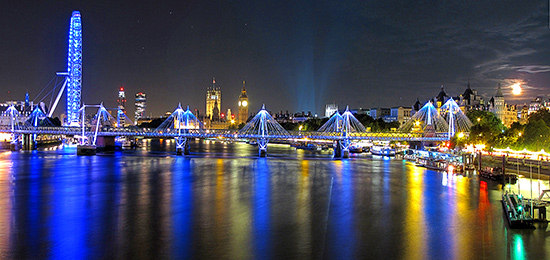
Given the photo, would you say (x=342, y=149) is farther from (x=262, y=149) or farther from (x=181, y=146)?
(x=181, y=146)

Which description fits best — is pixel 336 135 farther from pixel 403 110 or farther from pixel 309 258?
pixel 403 110

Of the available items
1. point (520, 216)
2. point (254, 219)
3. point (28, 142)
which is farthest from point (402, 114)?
point (254, 219)

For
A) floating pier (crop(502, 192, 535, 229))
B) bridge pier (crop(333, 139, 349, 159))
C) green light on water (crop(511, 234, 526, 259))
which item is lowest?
green light on water (crop(511, 234, 526, 259))

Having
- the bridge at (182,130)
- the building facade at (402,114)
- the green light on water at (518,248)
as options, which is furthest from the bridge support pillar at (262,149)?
the building facade at (402,114)

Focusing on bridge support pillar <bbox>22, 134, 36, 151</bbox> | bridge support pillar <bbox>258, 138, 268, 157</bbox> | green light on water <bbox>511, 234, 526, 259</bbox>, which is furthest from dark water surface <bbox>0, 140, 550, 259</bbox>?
bridge support pillar <bbox>22, 134, 36, 151</bbox>

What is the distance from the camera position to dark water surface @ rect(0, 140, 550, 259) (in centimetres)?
1671

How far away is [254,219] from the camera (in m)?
21.8

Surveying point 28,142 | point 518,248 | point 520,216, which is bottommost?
point 518,248

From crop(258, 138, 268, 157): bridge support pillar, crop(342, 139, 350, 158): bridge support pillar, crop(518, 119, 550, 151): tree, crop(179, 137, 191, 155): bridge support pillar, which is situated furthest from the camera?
crop(179, 137, 191, 155): bridge support pillar

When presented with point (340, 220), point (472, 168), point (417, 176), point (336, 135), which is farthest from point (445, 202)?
point (336, 135)

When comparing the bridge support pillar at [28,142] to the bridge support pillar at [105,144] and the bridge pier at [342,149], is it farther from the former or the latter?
the bridge pier at [342,149]

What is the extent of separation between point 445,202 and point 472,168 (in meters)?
19.4

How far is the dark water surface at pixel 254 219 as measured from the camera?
54.8ft

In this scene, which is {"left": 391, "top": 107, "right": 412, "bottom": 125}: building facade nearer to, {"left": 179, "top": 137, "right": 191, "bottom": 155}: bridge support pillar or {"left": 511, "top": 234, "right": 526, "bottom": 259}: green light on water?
{"left": 179, "top": 137, "right": 191, "bottom": 155}: bridge support pillar
